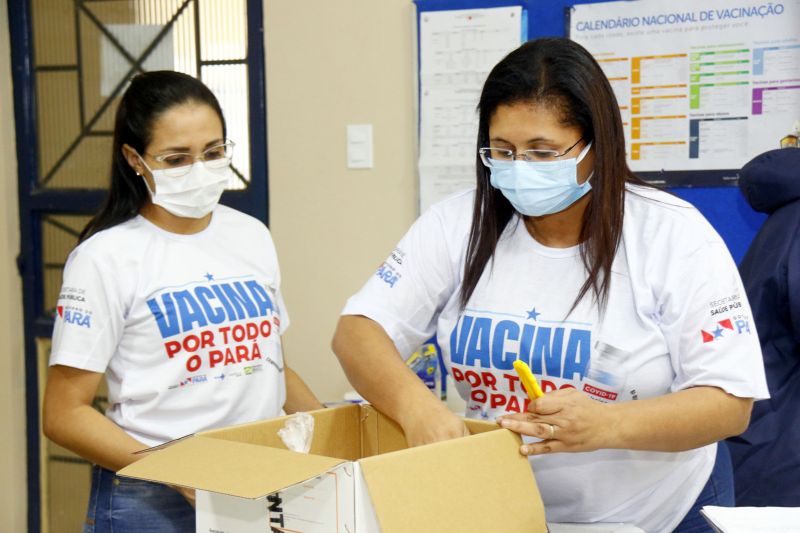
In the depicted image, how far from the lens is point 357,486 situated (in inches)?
36.7

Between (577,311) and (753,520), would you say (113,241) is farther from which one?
(753,520)

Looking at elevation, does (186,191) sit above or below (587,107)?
below

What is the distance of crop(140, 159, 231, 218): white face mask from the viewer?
1687 mm

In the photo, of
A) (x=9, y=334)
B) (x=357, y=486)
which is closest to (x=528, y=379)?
(x=357, y=486)

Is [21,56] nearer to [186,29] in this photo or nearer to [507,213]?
[186,29]

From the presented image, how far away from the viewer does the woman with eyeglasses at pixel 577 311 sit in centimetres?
120

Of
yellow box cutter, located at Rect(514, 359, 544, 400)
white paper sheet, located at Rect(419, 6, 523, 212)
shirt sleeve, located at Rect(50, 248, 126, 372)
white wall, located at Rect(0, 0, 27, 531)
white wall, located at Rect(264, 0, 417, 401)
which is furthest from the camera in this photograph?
white wall, located at Rect(0, 0, 27, 531)

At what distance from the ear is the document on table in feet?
4.00

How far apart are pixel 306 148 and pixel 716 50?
4.26ft

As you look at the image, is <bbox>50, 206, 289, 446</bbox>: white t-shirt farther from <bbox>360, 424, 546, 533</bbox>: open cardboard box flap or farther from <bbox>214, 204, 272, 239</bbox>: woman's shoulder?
<bbox>360, 424, 546, 533</bbox>: open cardboard box flap

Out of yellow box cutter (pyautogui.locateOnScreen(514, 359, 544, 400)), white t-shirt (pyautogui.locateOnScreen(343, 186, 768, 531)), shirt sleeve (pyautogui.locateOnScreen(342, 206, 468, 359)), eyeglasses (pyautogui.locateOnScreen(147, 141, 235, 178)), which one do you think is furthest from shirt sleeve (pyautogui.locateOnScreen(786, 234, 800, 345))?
eyeglasses (pyautogui.locateOnScreen(147, 141, 235, 178))

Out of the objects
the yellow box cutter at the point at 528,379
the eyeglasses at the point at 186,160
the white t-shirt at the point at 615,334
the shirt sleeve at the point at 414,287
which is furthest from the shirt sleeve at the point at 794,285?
the eyeglasses at the point at 186,160

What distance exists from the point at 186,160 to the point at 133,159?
11 cm

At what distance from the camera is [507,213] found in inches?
57.5
